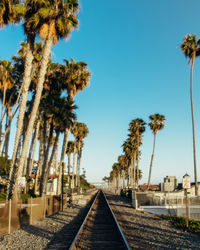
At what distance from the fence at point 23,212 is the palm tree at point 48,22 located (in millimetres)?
6139

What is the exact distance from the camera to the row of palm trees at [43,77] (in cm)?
2016

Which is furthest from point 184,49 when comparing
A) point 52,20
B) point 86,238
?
point 86,238

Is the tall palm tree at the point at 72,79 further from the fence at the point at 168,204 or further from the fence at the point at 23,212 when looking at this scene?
the fence at the point at 23,212

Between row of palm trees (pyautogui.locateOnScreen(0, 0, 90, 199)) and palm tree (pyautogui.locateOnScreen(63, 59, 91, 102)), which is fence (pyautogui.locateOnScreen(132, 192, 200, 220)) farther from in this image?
palm tree (pyautogui.locateOnScreen(63, 59, 91, 102))

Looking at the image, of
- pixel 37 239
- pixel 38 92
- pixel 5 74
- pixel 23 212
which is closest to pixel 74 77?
pixel 5 74

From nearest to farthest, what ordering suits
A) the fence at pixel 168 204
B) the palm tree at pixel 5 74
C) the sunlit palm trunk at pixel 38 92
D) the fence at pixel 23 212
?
the fence at pixel 23 212, the sunlit palm trunk at pixel 38 92, the fence at pixel 168 204, the palm tree at pixel 5 74

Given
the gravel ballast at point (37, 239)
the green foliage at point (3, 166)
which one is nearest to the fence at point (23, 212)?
the gravel ballast at point (37, 239)

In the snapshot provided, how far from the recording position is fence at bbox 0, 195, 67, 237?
457 inches

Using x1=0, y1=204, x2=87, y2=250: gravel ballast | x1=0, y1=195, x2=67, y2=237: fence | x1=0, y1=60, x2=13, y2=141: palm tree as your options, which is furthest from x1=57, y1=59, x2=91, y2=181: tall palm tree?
x1=0, y1=204, x2=87, y2=250: gravel ballast

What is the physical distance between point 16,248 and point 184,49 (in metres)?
35.6

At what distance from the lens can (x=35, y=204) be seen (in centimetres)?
1573

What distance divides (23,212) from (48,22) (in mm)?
15149

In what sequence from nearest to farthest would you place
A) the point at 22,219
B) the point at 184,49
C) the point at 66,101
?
the point at 22,219, the point at 66,101, the point at 184,49

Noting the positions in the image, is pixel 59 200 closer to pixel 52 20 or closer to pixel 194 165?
pixel 52 20
